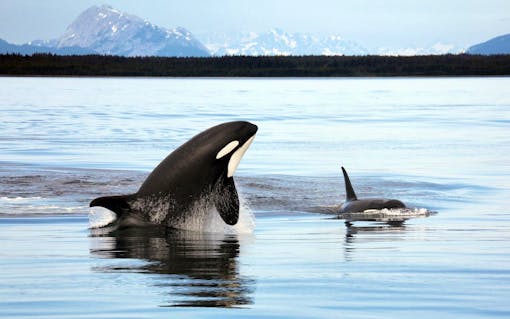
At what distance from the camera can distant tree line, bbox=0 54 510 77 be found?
119125 mm

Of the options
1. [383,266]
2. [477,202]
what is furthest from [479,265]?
[477,202]

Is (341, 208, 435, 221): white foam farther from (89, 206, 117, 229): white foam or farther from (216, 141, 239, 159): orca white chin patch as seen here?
(89, 206, 117, 229): white foam

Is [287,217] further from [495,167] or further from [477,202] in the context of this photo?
[495,167]

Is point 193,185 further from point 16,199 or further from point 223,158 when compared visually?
point 16,199

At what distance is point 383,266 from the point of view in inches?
331

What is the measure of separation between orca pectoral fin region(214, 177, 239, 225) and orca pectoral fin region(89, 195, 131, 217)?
2.84ft

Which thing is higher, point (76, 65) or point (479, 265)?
point (76, 65)

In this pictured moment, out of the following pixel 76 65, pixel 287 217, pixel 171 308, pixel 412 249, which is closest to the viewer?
pixel 171 308

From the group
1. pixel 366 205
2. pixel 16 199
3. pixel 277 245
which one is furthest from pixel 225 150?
pixel 16 199

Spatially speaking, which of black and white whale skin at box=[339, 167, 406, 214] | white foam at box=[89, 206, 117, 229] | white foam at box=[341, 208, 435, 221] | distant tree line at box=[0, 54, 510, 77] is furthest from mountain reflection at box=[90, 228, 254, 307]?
distant tree line at box=[0, 54, 510, 77]

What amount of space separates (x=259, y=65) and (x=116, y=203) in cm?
11720

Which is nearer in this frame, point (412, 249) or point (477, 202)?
point (412, 249)

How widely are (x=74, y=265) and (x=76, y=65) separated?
112 m

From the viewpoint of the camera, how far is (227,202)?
34.6ft
